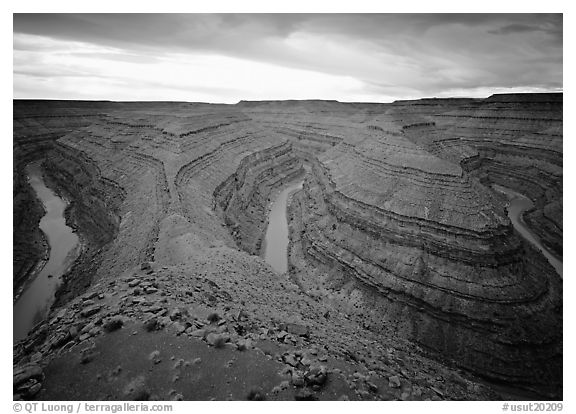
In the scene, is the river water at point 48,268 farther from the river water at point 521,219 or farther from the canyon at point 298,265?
the river water at point 521,219

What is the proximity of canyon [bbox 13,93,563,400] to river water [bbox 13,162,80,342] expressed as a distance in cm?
81

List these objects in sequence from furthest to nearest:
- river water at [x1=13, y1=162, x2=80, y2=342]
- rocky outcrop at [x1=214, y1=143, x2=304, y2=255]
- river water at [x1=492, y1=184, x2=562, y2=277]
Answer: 1. rocky outcrop at [x1=214, y1=143, x2=304, y2=255]
2. river water at [x1=492, y1=184, x2=562, y2=277]
3. river water at [x1=13, y1=162, x2=80, y2=342]

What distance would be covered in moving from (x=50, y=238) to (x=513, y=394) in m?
36.7

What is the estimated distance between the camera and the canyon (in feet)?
29.8

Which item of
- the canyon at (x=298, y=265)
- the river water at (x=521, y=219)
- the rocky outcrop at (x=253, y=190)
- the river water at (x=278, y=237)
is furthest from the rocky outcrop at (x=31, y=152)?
the river water at (x=521, y=219)

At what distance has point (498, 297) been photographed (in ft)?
71.8

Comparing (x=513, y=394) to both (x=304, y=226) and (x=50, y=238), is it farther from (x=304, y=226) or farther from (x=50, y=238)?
(x=50, y=238)

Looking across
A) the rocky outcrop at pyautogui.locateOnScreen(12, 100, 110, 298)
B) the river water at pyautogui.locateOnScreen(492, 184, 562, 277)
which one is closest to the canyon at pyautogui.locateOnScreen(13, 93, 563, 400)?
the rocky outcrop at pyautogui.locateOnScreen(12, 100, 110, 298)

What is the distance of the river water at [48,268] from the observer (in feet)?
64.3

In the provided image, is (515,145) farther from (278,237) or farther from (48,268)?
(48,268)

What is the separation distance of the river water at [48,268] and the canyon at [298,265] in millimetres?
807

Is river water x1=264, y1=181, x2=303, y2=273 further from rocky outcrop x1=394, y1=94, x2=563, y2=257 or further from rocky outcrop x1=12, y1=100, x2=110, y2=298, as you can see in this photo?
rocky outcrop x1=12, y1=100, x2=110, y2=298

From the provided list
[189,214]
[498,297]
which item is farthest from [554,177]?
[189,214]

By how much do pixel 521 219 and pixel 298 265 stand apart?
26.9 meters
